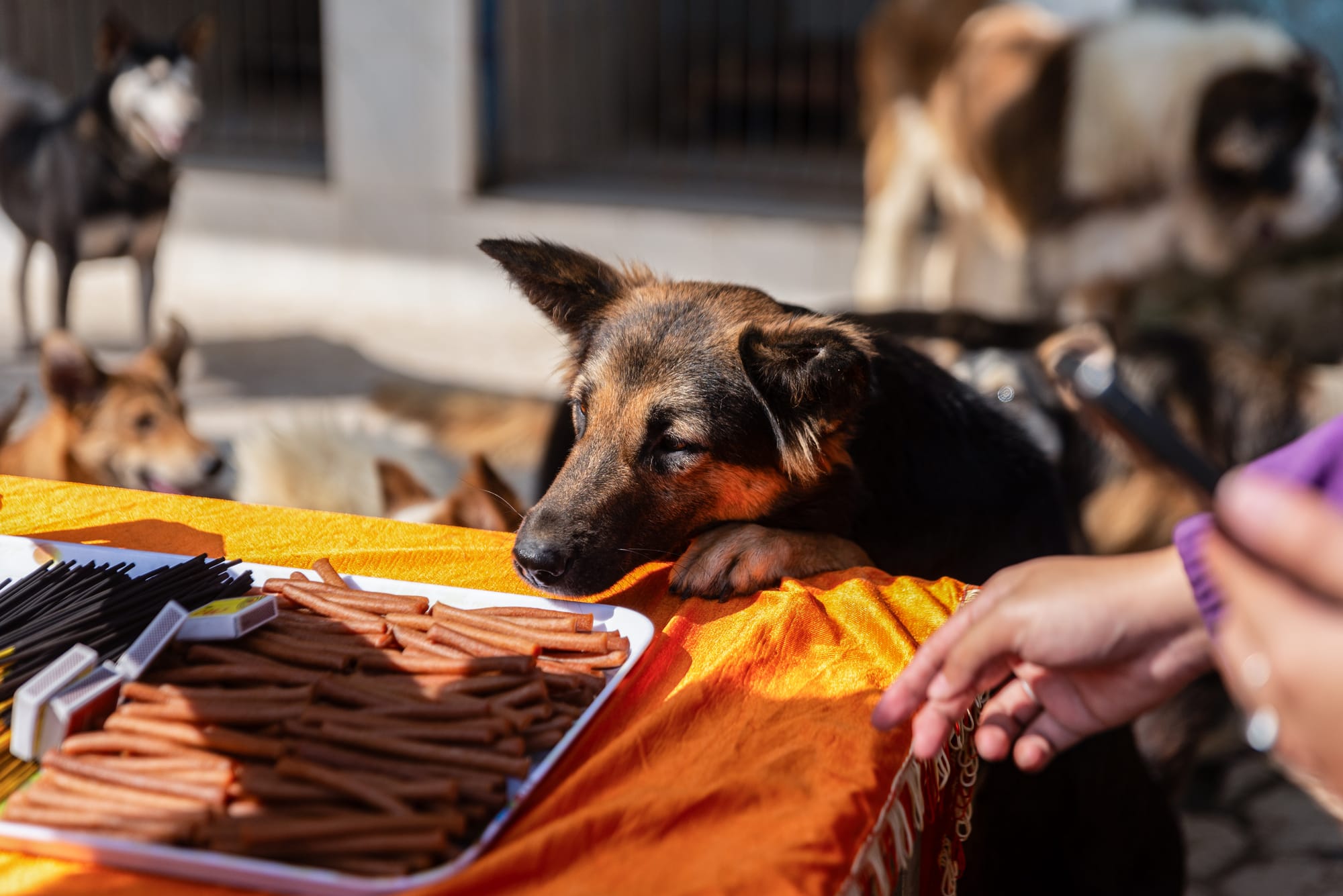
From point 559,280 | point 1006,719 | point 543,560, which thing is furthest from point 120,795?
point 559,280

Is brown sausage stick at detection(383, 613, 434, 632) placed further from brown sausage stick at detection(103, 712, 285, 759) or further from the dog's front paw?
the dog's front paw

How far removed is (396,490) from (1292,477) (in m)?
2.47

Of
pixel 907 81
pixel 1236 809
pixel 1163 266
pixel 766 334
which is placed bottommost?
pixel 1236 809

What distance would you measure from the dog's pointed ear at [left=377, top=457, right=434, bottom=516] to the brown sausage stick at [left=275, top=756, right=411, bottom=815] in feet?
6.75

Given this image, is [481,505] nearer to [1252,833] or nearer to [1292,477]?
[1292,477]

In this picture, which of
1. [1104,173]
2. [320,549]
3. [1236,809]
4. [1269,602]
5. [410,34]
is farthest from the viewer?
[410,34]

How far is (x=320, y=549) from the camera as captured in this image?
186cm

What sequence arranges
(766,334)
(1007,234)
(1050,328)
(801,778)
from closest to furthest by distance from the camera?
1. (801,778)
2. (766,334)
3. (1050,328)
4. (1007,234)

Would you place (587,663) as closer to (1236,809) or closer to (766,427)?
(766,427)

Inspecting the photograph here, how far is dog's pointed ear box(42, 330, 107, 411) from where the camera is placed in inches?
139

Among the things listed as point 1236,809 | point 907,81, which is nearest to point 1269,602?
point 1236,809

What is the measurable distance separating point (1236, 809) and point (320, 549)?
278 centimetres

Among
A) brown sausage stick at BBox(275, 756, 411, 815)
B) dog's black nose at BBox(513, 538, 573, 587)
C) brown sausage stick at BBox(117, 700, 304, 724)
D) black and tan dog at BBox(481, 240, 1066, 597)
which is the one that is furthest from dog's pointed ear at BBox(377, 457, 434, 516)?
brown sausage stick at BBox(275, 756, 411, 815)

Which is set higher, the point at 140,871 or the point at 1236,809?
the point at 140,871
